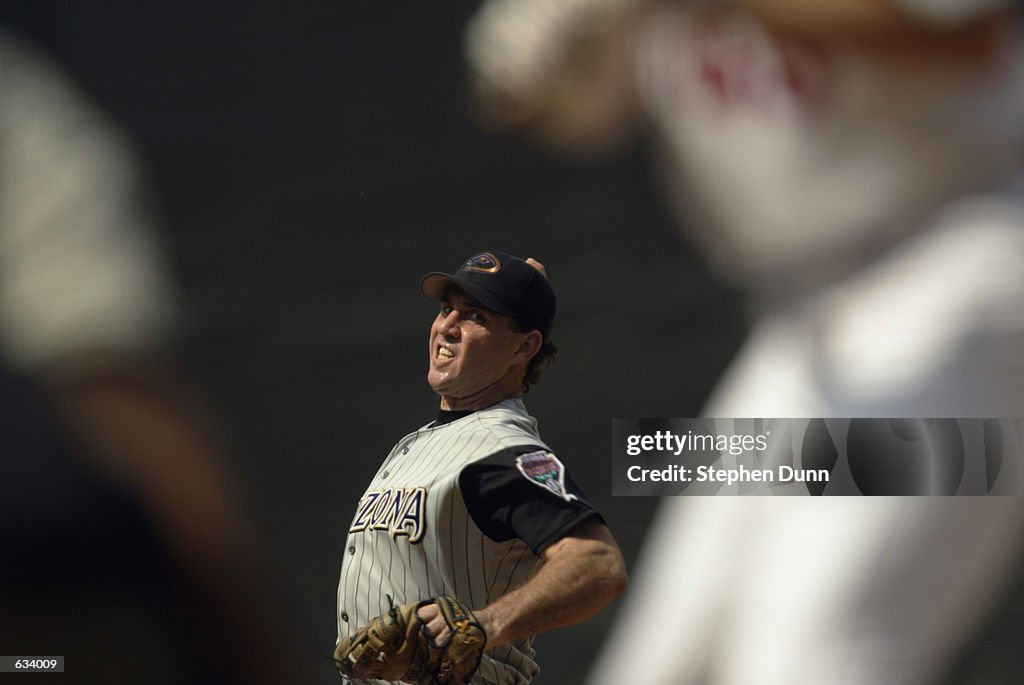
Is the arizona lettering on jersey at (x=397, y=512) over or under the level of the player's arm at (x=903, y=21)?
under

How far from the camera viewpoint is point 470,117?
3.25 metres

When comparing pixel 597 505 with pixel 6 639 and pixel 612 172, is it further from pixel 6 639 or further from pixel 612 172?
pixel 6 639

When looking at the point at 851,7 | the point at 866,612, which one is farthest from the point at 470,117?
the point at 866,612

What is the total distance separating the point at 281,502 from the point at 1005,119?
5.89 ft

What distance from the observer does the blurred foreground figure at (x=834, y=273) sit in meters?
2.79

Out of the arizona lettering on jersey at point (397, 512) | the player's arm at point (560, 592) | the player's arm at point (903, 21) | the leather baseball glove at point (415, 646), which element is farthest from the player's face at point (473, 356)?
the player's arm at point (903, 21)

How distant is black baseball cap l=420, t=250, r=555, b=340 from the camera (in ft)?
8.17

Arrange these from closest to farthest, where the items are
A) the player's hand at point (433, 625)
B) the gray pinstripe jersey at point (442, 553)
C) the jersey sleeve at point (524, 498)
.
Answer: the player's hand at point (433, 625)
the jersey sleeve at point (524, 498)
the gray pinstripe jersey at point (442, 553)

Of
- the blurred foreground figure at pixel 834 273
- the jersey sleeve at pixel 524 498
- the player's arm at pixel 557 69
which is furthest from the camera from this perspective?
the player's arm at pixel 557 69

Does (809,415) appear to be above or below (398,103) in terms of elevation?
below

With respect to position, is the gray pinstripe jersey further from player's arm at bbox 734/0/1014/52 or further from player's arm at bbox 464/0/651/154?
player's arm at bbox 734/0/1014/52

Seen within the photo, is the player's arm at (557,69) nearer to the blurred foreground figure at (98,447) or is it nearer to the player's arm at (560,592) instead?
the blurred foreground figure at (98,447)

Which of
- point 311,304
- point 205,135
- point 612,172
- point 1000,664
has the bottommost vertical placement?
point 1000,664
